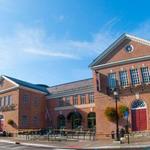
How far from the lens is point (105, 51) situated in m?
38.1

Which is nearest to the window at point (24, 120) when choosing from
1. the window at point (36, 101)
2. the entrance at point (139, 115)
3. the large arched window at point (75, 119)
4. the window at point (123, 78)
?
the window at point (36, 101)

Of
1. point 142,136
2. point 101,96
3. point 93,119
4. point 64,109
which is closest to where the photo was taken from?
point 142,136

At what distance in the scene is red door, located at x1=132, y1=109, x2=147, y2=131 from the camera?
112ft

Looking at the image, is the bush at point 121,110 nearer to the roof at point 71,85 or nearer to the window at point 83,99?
the window at point 83,99

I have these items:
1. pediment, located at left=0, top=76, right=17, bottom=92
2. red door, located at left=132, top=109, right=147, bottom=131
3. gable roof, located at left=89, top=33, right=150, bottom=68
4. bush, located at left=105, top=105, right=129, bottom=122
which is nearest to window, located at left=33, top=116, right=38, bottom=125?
pediment, located at left=0, top=76, right=17, bottom=92

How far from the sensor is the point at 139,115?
3447cm

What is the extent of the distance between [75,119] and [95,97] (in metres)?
11.7

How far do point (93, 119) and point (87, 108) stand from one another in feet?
6.96

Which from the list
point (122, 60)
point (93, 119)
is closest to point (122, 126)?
point (122, 60)

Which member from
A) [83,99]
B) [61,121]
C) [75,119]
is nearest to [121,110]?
[83,99]

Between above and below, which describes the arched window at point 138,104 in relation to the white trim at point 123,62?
below

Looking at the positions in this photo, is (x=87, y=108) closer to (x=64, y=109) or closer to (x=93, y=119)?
(x=93, y=119)

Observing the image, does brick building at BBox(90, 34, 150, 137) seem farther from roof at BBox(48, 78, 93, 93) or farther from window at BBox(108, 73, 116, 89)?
roof at BBox(48, 78, 93, 93)

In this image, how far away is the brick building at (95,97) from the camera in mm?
34969
